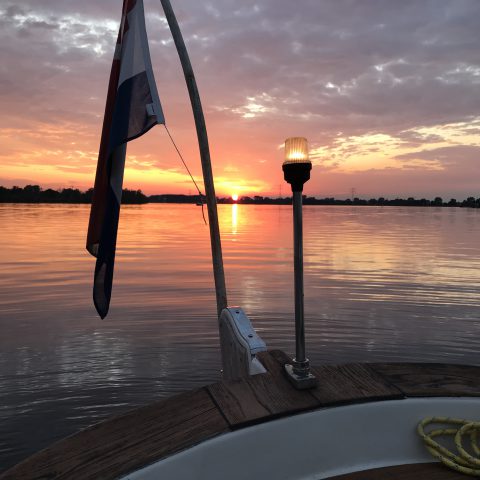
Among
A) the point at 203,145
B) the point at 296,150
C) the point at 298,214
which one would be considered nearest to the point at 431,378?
the point at 298,214

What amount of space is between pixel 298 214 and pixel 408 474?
175 cm

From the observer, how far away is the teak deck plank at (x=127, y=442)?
2.34m

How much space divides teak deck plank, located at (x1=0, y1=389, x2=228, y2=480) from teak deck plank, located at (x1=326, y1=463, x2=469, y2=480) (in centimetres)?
88

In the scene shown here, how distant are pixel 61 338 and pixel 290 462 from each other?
8764mm

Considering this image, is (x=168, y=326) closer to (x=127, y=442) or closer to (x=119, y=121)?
(x=119, y=121)

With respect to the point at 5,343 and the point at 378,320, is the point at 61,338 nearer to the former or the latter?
the point at 5,343

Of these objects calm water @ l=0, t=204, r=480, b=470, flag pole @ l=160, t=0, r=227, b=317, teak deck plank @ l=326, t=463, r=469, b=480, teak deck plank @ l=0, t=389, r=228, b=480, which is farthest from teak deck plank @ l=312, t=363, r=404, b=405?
calm water @ l=0, t=204, r=480, b=470

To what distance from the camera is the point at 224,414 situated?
2707 mm

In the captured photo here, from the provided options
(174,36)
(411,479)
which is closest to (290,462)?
(411,479)

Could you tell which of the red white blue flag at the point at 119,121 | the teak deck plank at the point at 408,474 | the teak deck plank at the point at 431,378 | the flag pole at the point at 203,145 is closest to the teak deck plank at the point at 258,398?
the teak deck plank at the point at 408,474

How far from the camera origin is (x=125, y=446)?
2.51m

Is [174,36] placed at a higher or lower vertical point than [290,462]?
higher

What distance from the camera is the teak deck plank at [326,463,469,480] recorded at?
2748mm

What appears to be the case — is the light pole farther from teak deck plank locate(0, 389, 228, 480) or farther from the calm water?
the calm water
